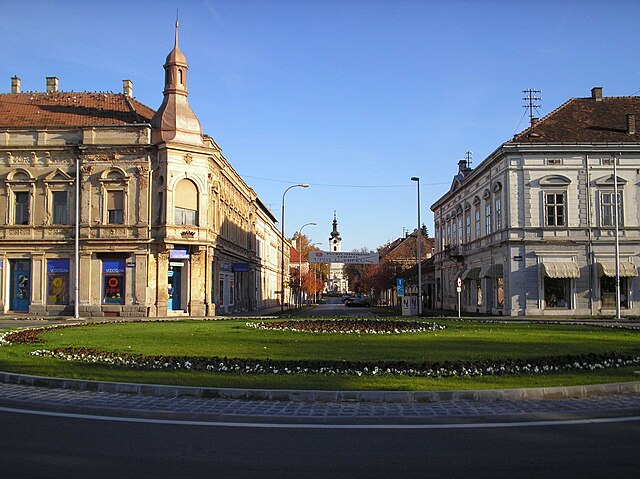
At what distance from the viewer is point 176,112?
146 ft

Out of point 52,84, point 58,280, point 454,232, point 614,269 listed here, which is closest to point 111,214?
point 58,280

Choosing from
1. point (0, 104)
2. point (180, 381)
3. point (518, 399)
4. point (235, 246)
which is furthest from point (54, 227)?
point (518, 399)

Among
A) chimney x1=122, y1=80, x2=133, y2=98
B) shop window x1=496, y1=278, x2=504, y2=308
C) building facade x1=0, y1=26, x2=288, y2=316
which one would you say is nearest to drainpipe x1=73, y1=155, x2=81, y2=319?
building facade x1=0, y1=26, x2=288, y2=316

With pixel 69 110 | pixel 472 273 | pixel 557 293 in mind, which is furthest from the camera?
pixel 472 273

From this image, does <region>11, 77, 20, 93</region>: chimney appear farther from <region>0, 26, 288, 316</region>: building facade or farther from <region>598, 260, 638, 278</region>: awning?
<region>598, 260, 638, 278</region>: awning

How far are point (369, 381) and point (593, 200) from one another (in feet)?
126

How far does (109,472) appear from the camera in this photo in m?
6.38

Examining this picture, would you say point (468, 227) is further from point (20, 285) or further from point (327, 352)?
point (327, 352)

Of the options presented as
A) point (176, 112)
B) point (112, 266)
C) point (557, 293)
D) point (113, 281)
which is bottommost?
point (557, 293)

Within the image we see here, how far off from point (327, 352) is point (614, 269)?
1354 inches

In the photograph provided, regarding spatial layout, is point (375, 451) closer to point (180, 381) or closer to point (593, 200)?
point (180, 381)

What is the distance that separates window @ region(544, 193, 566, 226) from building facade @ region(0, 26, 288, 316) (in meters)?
24.6

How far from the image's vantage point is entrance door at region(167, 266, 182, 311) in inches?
1740

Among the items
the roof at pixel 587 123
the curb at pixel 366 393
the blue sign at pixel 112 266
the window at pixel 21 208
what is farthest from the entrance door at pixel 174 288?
the curb at pixel 366 393
